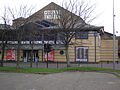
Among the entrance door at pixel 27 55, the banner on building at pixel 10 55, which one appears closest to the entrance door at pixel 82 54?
the entrance door at pixel 27 55

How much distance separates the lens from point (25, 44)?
41719 millimetres

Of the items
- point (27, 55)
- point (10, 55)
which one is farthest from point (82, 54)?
point (10, 55)

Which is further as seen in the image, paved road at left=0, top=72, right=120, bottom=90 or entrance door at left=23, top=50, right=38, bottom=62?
entrance door at left=23, top=50, right=38, bottom=62

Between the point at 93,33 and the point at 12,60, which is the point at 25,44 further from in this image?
the point at 93,33

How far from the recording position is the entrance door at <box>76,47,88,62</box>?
4009cm

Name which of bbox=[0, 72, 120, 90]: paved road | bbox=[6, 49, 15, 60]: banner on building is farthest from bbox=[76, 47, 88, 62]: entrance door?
bbox=[0, 72, 120, 90]: paved road

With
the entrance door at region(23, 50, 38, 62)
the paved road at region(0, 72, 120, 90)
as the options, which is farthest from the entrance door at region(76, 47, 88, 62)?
the paved road at region(0, 72, 120, 90)

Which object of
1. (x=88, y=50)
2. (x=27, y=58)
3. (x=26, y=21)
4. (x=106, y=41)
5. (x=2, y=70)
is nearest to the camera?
(x=2, y=70)

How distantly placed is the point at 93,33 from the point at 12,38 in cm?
1696

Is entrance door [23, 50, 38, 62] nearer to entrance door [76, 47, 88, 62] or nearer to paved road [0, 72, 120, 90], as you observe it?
entrance door [76, 47, 88, 62]

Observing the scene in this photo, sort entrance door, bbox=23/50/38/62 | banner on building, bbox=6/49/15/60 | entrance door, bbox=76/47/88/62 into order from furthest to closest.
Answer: banner on building, bbox=6/49/15/60
entrance door, bbox=23/50/38/62
entrance door, bbox=76/47/88/62

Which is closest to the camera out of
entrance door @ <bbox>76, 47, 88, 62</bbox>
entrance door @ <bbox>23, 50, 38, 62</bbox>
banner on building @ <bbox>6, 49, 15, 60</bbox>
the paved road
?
the paved road

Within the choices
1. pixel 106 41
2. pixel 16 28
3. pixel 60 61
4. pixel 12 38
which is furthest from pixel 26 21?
pixel 106 41

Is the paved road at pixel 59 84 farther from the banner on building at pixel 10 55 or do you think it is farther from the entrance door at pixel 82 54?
the banner on building at pixel 10 55
